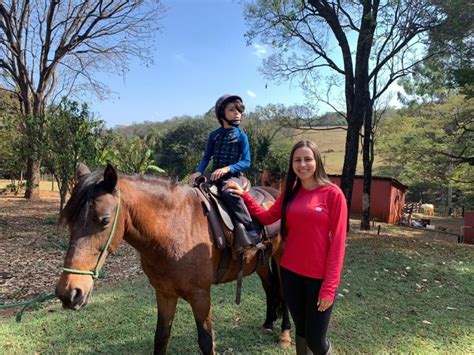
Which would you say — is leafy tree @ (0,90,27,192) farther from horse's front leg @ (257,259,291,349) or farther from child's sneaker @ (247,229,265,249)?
child's sneaker @ (247,229,265,249)

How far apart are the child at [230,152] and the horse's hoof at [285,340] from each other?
55.6 inches

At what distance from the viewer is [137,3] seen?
58.6 feet

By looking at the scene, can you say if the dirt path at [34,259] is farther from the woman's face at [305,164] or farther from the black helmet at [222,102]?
the woman's face at [305,164]

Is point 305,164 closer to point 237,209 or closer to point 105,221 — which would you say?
point 237,209

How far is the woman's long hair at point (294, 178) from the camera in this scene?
8.78 ft

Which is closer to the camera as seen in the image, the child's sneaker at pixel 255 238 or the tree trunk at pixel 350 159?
the child's sneaker at pixel 255 238

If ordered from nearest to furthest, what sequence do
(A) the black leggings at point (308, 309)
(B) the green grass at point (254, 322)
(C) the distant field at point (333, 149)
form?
(A) the black leggings at point (308, 309)
(B) the green grass at point (254, 322)
(C) the distant field at point (333, 149)

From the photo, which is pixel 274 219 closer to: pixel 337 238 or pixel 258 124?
pixel 337 238

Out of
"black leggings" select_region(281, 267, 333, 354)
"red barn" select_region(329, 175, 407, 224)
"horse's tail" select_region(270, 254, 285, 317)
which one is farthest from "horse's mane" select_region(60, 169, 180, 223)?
"red barn" select_region(329, 175, 407, 224)

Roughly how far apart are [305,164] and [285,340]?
233cm

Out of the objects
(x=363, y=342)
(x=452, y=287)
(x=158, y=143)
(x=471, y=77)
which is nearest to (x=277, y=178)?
(x=471, y=77)

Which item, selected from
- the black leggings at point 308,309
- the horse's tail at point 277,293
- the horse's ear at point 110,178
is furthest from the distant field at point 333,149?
the horse's ear at point 110,178

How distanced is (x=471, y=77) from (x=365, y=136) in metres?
4.37

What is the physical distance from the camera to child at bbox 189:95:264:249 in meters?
3.15
